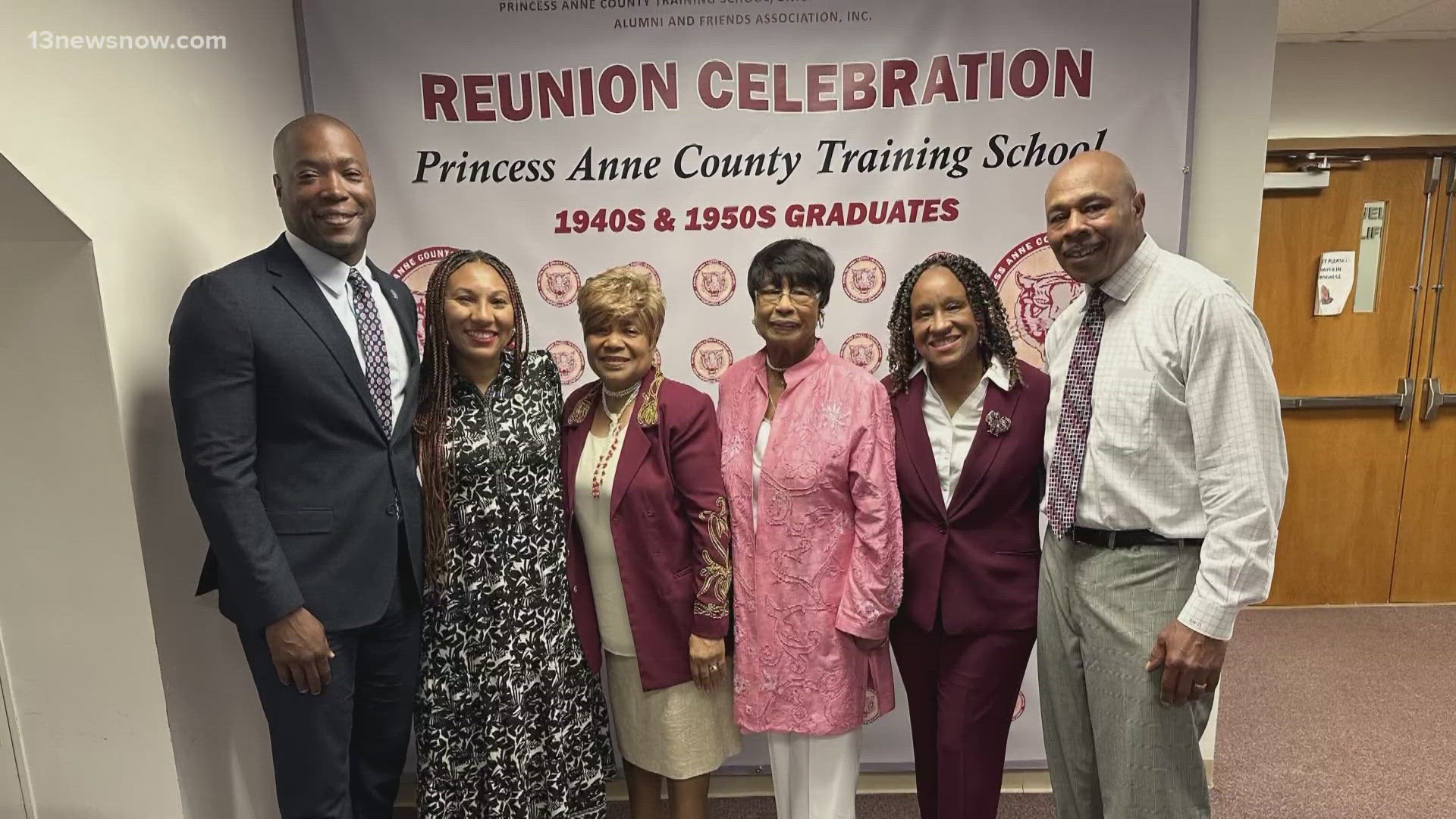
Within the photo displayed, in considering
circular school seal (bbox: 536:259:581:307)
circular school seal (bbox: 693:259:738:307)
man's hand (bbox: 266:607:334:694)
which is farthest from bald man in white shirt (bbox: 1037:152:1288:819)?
man's hand (bbox: 266:607:334:694)

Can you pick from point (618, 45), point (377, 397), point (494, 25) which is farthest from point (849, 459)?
point (494, 25)

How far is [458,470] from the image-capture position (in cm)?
158

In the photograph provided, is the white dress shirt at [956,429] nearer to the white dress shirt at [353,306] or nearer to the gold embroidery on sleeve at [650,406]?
the gold embroidery on sleeve at [650,406]

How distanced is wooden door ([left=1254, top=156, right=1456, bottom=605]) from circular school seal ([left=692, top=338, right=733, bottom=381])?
2918mm

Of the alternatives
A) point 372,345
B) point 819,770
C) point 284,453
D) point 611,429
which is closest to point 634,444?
point 611,429

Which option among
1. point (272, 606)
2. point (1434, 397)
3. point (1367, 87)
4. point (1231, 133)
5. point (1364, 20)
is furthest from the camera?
point (1434, 397)

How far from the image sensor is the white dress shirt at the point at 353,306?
1.50 metres

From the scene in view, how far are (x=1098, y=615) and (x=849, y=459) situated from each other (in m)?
0.59

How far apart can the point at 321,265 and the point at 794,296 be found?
38.7 inches

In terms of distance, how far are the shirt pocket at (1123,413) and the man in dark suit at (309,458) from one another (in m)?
1.42

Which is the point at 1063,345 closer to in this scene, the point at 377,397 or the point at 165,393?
the point at 377,397

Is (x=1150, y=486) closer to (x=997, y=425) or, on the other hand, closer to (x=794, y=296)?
(x=997, y=425)

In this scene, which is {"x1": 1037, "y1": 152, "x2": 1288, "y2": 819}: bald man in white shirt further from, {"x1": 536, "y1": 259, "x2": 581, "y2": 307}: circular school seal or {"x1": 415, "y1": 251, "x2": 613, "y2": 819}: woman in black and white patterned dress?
{"x1": 536, "y1": 259, "x2": 581, "y2": 307}: circular school seal

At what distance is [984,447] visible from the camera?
1.60 metres
